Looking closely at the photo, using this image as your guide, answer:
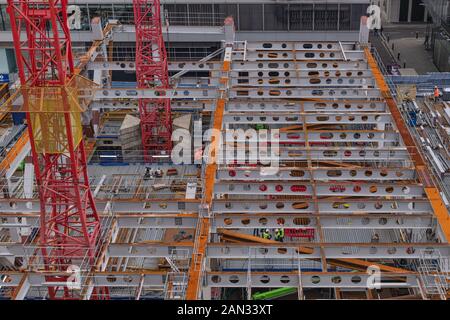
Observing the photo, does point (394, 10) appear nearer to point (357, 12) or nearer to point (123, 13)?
point (357, 12)

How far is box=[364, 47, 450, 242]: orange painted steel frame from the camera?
25.3 m

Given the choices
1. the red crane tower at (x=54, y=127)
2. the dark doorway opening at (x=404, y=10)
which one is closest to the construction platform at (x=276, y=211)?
the red crane tower at (x=54, y=127)

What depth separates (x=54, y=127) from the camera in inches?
933

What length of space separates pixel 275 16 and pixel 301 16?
7.89 ft

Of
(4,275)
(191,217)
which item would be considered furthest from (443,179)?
(4,275)

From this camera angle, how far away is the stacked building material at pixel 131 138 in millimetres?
45731

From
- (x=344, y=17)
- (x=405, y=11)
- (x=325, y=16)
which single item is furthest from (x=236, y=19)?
(x=405, y=11)

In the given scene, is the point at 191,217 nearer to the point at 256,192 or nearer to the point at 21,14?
the point at 256,192

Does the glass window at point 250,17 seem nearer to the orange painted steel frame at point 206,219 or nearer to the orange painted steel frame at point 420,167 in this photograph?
the orange painted steel frame at point 206,219

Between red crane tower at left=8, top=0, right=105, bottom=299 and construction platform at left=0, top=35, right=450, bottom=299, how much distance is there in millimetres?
850

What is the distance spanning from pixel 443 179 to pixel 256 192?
11659mm

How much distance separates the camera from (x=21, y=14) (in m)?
22.3

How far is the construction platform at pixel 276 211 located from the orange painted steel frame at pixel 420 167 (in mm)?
71

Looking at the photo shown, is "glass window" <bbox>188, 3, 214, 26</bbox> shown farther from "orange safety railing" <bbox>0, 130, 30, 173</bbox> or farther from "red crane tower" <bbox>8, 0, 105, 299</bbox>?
"red crane tower" <bbox>8, 0, 105, 299</bbox>
